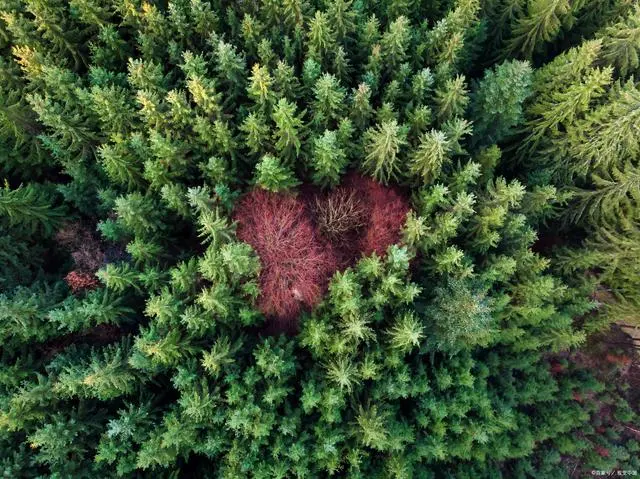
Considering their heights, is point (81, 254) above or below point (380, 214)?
below

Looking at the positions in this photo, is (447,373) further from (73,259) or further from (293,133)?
(73,259)

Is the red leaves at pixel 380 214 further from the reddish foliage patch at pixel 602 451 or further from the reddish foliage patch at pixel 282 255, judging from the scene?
the reddish foliage patch at pixel 602 451

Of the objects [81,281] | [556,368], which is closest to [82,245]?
[81,281]

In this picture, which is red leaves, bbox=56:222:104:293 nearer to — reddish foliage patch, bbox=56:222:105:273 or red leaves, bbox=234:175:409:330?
reddish foliage patch, bbox=56:222:105:273

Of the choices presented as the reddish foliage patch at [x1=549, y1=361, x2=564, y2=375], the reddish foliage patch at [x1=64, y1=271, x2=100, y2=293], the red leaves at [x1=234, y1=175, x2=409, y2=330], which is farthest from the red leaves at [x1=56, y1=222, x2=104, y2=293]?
the reddish foliage patch at [x1=549, y1=361, x2=564, y2=375]

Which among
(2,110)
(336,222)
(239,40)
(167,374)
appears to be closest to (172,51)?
(239,40)

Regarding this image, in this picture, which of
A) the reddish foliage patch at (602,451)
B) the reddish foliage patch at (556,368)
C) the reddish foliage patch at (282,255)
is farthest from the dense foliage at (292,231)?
the reddish foliage patch at (602,451)

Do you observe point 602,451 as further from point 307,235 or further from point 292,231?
point 292,231
